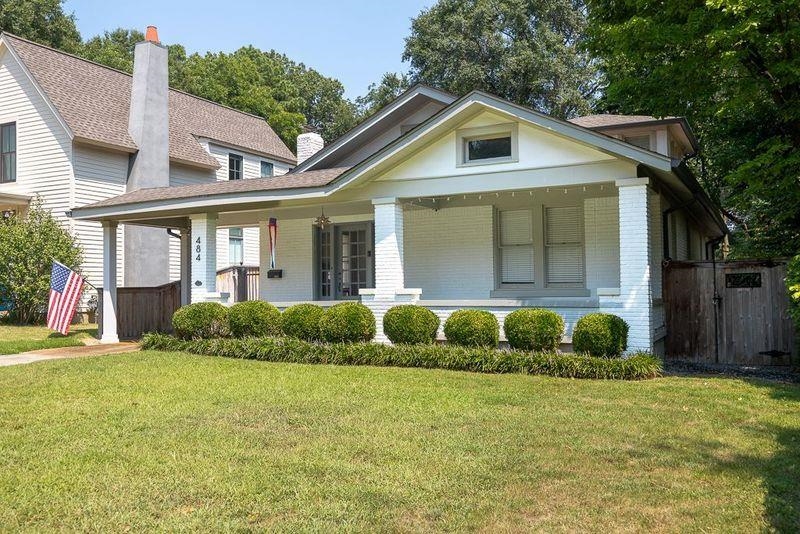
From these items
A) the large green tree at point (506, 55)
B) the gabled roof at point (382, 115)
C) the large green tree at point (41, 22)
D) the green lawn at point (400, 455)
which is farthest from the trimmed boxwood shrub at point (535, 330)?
the large green tree at point (41, 22)

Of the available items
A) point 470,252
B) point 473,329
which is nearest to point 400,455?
point 473,329

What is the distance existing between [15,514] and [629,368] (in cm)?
785

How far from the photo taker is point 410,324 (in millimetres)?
11516

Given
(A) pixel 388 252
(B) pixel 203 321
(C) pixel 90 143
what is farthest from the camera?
(C) pixel 90 143

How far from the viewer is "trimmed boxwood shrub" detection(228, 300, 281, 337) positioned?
1289 cm

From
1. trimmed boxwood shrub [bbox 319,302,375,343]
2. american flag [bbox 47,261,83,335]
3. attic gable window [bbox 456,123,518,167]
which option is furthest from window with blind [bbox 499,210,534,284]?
american flag [bbox 47,261,83,335]

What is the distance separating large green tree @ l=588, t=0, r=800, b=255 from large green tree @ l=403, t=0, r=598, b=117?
73.3 ft

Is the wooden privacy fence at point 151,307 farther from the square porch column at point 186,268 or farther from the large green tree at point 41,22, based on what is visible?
the large green tree at point 41,22

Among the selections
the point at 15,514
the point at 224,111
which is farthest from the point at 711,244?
the point at 15,514

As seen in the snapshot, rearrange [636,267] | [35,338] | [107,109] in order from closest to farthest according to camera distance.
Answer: [636,267]
[35,338]
[107,109]

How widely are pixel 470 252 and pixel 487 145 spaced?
305cm

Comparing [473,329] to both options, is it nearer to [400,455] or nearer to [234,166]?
[400,455]

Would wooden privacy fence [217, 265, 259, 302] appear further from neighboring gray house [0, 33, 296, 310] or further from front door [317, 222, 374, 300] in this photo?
front door [317, 222, 374, 300]

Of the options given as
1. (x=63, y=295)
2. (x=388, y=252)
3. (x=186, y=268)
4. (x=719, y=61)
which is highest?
(x=719, y=61)
